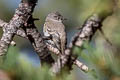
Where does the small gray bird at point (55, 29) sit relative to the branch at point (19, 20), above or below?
below

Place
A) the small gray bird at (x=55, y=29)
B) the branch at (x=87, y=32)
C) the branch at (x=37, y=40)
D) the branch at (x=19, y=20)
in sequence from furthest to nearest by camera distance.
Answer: the small gray bird at (x=55, y=29) → the branch at (x=37, y=40) → the branch at (x=19, y=20) → the branch at (x=87, y=32)

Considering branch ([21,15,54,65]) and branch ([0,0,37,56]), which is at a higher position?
branch ([0,0,37,56])

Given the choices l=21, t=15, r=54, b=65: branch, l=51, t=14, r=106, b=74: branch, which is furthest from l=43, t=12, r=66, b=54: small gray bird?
l=51, t=14, r=106, b=74: branch

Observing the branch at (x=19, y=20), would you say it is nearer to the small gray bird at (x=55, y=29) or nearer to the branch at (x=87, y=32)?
the branch at (x=87, y=32)

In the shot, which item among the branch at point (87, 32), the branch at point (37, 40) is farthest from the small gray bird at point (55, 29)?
the branch at point (87, 32)

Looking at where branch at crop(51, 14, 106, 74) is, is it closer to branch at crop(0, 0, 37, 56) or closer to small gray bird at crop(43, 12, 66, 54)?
branch at crop(0, 0, 37, 56)

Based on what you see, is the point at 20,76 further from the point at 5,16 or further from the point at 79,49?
the point at 5,16

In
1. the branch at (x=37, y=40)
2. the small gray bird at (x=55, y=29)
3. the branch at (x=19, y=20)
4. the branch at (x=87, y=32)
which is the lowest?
the small gray bird at (x=55, y=29)

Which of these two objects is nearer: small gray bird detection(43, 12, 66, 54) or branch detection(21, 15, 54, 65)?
branch detection(21, 15, 54, 65)
